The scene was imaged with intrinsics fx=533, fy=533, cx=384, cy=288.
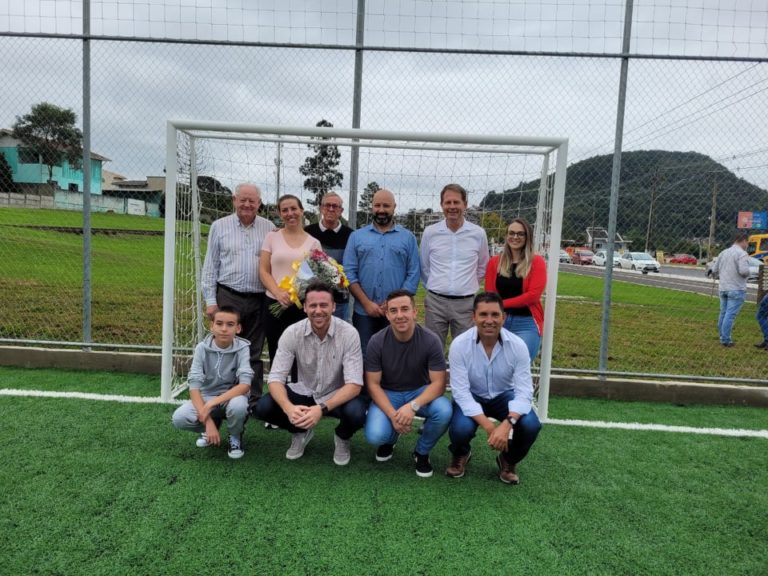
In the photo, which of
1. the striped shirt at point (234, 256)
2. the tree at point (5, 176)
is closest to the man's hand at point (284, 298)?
the striped shirt at point (234, 256)

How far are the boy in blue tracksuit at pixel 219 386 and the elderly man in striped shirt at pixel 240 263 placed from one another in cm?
60

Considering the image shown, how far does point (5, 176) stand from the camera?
223 inches

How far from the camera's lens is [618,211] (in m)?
5.04

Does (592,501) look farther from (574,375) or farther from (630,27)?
(630,27)

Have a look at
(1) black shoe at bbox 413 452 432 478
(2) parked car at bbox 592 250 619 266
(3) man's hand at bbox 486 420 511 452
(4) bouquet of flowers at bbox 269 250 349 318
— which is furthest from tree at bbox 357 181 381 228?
(3) man's hand at bbox 486 420 511 452

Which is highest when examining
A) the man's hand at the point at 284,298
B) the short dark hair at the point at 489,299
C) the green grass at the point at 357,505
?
the short dark hair at the point at 489,299

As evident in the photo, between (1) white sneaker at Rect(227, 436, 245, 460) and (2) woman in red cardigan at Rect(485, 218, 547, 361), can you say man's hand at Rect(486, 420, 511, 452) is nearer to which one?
(2) woman in red cardigan at Rect(485, 218, 547, 361)

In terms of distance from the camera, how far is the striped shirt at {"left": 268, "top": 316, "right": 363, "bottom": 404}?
353 centimetres

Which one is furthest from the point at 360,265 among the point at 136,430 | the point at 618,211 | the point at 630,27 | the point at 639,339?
the point at 639,339

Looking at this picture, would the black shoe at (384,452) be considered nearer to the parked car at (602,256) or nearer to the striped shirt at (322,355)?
the striped shirt at (322,355)

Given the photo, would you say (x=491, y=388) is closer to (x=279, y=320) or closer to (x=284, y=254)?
(x=279, y=320)

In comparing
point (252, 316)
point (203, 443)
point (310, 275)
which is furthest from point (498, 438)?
point (252, 316)

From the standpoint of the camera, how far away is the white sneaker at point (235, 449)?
3.56 metres

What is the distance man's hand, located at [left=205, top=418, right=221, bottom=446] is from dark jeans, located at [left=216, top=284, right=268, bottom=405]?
776 millimetres
